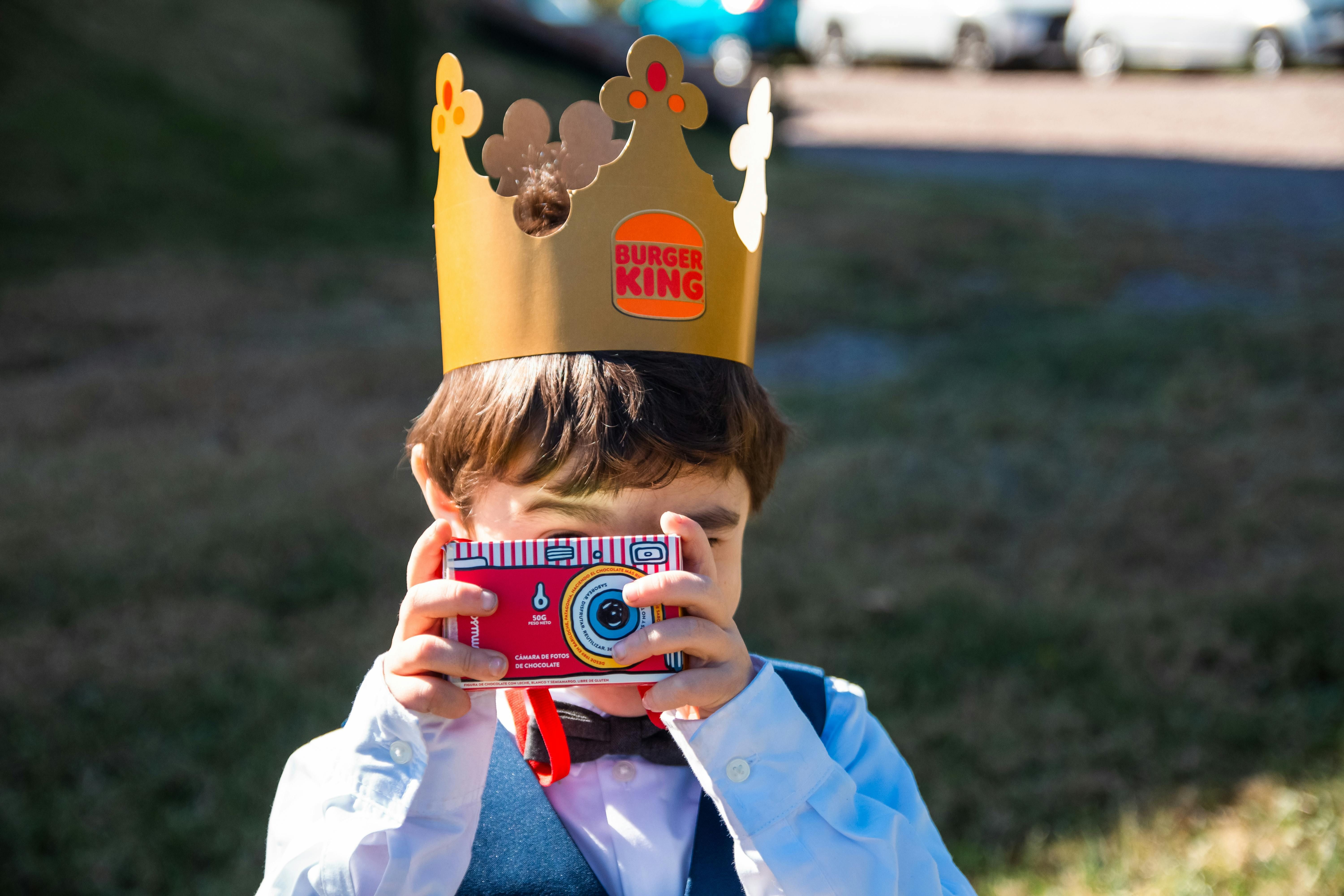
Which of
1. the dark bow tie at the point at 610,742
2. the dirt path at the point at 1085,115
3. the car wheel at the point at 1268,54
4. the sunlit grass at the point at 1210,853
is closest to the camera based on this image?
the dark bow tie at the point at 610,742

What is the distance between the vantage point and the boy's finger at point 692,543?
57.0 inches

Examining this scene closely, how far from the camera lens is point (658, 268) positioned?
1611 millimetres

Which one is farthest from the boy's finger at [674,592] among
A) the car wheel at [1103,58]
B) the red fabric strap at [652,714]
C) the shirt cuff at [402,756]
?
the car wheel at [1103,58]

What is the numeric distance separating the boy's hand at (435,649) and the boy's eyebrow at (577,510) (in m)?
0.14

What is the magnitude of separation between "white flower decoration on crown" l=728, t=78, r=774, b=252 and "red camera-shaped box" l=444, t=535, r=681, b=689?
0.54 m

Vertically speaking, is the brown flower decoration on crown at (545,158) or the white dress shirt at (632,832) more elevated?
the brown flower decoration on crown at (545,158)

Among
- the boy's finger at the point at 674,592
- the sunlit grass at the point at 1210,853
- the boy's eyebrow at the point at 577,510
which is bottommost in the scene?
the sunlit grass at the point at 1210,853

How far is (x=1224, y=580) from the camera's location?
384cm

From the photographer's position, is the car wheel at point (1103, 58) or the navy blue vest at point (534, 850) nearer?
the navy blue vest at point (534, 850)

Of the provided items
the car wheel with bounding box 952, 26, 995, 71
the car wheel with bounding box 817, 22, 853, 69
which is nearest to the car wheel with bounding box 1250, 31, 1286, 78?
the car wheel with bounding box 952, 26, 995, 71

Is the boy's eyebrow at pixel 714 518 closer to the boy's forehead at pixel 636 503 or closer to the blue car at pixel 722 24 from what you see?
the boy's forehead at pixel 636 503

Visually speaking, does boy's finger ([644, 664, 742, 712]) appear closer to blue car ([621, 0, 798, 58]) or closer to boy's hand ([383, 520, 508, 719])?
boy's hand ([383, 520, 508, 719])

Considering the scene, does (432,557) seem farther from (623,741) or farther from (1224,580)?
(1224,580)

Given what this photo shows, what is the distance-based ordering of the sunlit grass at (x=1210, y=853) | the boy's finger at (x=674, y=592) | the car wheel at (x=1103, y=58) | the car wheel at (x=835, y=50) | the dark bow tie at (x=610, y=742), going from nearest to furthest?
the boy's finger at (x=674, y=592) < the dark bow tie at (x=610, y=742) < the sunlit grass at (x=1210, y=853) < the car wheel at (x=1103, y=58) < the car wheel at (x=835, y=50)
